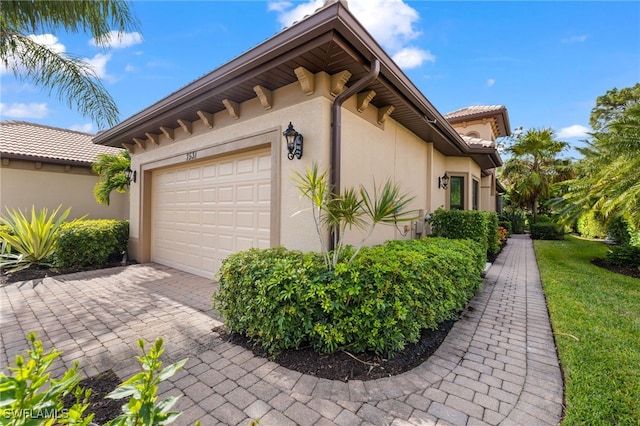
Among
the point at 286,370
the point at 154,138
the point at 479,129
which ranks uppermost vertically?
the point at 479,129

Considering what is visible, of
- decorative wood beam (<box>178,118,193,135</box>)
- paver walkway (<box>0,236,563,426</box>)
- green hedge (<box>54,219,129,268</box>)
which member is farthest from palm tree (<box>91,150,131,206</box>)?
paver walkway (<box>0,236,563,426</box>)

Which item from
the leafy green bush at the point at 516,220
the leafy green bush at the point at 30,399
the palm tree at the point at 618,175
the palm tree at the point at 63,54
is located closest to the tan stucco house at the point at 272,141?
the palm tree at the point at 63,54

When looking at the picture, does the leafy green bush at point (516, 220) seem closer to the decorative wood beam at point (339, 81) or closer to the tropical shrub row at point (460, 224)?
the tropical shrub row at point (460, 224)

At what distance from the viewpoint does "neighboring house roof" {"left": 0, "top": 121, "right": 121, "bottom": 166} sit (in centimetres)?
963

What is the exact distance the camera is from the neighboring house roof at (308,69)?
3.14 m

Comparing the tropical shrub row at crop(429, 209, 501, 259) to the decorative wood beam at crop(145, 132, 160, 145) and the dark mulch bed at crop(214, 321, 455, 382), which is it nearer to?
the dark mulch bed at crop(214, 321, 455, 382)

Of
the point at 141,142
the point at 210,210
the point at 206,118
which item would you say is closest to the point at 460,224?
the point at 210,210

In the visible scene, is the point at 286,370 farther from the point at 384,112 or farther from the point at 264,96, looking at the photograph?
the point at 384,112

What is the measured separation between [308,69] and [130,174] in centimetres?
710

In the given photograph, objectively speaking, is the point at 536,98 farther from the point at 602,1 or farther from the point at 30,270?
the point at 30,270

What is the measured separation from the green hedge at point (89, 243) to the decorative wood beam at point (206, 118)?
15.5 ft

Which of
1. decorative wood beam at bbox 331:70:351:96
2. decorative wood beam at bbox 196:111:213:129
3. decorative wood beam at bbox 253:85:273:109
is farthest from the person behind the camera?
decorative wood beam at bbox 196:111:213:129

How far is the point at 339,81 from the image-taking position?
4.05 meters

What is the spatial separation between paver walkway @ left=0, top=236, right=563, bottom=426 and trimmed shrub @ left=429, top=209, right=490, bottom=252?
2127 mm
